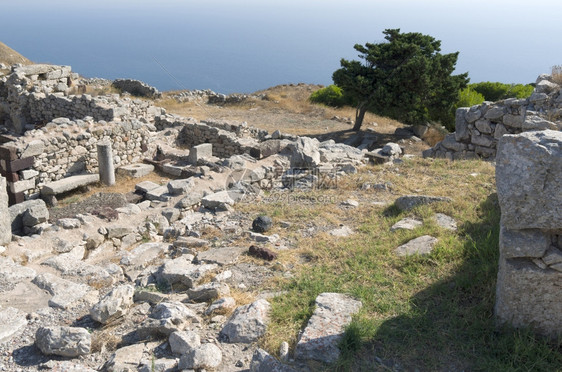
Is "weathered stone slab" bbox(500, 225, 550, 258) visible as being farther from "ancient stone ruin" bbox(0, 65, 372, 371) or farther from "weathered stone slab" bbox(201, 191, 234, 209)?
"weathered stone slab" bbox(201, 191, 234, 209)

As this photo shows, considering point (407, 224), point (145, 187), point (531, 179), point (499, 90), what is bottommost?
point (145, 187)

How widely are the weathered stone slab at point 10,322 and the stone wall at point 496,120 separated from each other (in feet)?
30.6

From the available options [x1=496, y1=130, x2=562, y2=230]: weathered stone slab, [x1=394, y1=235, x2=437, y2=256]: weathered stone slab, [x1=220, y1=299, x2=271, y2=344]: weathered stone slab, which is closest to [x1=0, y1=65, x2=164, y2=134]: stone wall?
[x1=394, y1=235, x2=437, y2=256]: weathered stone slab

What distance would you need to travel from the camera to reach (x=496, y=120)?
11727 millimetres

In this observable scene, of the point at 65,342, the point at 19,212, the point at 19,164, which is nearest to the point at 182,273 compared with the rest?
the point at 65,342

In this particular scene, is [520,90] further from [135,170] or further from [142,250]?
[142,250]

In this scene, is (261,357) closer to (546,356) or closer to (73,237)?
(546,356)

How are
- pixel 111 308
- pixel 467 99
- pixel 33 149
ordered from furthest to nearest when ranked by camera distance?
pixel 467 99
pixel 33 149
pixel 111 308

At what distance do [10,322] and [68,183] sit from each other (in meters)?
7.57

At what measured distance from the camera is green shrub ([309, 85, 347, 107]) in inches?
1119

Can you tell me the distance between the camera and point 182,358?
4.08 m

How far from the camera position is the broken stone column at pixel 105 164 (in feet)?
41.5

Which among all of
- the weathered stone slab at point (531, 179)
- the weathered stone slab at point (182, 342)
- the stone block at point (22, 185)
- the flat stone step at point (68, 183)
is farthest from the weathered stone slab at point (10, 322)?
the stone block at point (22, 185)

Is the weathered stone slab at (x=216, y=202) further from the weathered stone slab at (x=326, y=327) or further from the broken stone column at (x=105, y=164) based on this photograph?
the broken stone column at (x=105, y=164)
